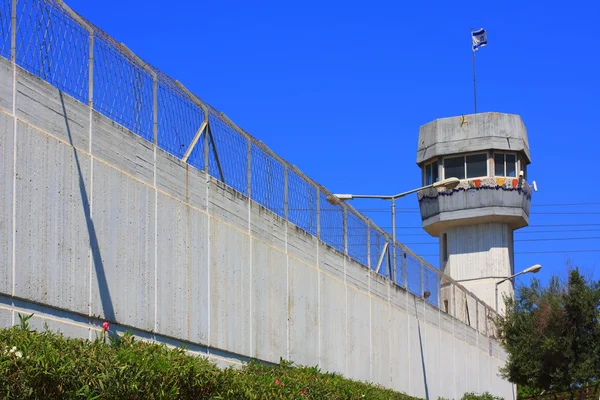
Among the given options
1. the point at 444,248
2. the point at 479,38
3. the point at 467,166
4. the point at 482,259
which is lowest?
the point at 482,259

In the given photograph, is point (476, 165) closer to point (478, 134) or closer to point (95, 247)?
point (478, 134)

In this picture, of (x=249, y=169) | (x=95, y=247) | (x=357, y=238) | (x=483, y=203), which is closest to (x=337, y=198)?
(x=357, y=238)

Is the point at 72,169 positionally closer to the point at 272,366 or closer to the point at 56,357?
the point at 56,357

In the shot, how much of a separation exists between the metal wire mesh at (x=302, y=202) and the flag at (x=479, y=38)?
42.5m

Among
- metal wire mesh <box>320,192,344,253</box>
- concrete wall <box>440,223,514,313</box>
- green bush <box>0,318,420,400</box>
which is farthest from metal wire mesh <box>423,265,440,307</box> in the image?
green bush <box>0,318,420,400</box>

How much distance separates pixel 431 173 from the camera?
63.2 metres

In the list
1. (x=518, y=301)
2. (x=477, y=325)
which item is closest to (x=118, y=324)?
(x=518, y=301)

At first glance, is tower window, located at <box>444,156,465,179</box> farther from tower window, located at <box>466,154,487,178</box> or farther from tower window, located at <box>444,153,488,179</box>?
tower window, located at <box>466,154,487,178</box>

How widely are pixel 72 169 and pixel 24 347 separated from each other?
5.40 metres

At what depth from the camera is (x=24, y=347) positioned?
10.8m

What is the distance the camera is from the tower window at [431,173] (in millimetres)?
62812

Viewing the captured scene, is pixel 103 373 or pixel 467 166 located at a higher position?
pixel 467 166

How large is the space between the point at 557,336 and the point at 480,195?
23.2 m

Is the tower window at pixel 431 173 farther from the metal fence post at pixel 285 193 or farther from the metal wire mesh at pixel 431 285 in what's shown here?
the metal fence post at pixel 285 193
